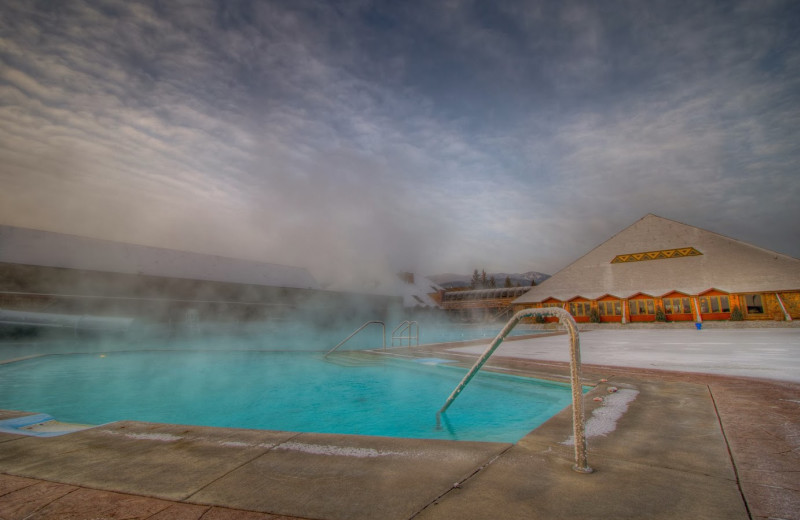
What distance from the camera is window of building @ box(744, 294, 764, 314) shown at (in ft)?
74.9

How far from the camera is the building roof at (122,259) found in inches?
877

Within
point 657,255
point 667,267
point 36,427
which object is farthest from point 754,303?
point 36,427

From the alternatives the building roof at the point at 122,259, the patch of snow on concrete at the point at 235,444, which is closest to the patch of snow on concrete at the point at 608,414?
the patch of snow on concrete at the point at 235,444

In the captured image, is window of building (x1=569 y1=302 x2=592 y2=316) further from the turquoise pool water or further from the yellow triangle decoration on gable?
the turquoise pool water

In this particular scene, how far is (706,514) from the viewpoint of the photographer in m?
1.52

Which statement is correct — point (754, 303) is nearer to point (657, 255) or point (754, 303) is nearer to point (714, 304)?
point (714, 304)

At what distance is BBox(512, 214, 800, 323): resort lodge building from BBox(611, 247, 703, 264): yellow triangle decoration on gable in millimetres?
62

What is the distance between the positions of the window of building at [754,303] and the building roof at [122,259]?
35.9 metres

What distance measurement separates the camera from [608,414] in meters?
3.28

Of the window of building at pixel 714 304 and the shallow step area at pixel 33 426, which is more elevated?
the window of building at pixel 714 304

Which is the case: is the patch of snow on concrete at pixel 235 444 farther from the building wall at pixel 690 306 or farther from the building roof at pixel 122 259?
the building wall at pixel 690 306

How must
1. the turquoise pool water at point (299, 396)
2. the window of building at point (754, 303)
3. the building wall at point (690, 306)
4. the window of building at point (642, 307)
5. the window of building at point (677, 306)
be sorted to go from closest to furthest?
the turquoise pool water at point (299, 396) < the building wall at point (690, 306) < the window of building at point (754, 303) < the window of building at point (677, 306) < the window of building at point (642, 307)

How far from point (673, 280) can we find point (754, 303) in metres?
4.60

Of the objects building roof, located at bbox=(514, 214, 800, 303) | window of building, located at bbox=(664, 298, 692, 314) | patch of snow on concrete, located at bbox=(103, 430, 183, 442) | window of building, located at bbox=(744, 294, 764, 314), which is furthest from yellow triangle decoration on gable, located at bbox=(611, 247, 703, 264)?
patch of snow on concrete, located at bbox=(103, 430, 183, 442)
